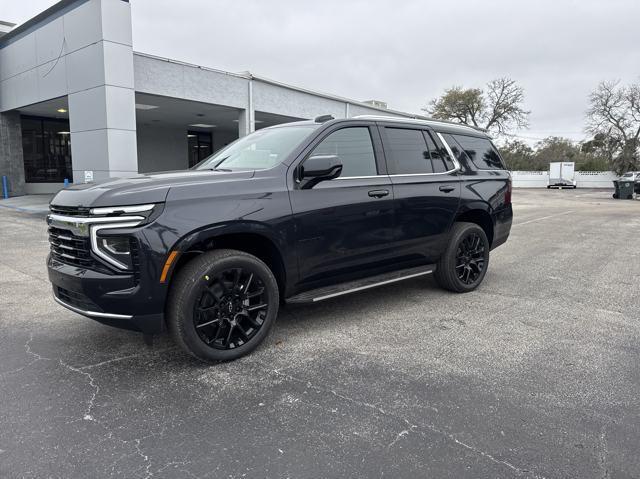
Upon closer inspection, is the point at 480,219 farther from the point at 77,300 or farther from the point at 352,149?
the point at 77,300

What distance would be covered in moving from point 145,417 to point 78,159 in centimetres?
1480

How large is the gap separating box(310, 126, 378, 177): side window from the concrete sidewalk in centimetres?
1402

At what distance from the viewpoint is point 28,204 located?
58.3ft

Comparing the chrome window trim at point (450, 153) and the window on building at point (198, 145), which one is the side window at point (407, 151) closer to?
the chrome window trim at point (450, 153)

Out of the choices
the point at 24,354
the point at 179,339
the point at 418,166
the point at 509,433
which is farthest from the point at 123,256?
the point at 418,166

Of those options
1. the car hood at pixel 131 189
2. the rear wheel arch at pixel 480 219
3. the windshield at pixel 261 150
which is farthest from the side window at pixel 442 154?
the car hood at pixel 131 189

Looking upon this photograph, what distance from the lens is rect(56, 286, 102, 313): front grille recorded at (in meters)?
3.31

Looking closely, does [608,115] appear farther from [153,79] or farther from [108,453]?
[108,453]

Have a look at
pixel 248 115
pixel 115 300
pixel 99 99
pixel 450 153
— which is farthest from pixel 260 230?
pixel 248 115

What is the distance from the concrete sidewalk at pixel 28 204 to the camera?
15849mm

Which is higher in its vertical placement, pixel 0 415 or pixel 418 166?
pixel 418 166

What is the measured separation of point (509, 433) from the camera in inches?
107

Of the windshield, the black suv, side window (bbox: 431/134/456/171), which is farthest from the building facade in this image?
side window (bbox: 431/134/456/171)

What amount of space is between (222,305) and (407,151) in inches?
104
